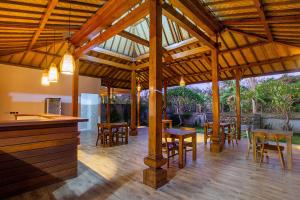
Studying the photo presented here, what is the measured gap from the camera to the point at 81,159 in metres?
4.33

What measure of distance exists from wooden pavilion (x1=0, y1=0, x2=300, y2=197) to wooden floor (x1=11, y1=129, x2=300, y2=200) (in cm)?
38

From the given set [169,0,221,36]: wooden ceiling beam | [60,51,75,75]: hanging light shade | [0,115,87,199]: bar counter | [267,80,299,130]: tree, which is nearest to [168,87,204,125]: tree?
[267,80,299,130]: tree

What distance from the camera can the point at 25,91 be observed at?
23.9 ft

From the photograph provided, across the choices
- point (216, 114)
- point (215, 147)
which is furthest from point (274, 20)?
point (215, 147)

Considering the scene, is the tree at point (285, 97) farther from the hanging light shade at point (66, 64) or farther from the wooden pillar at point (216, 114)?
the hanging light shade at point (66, 64)

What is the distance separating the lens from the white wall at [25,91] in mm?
6840

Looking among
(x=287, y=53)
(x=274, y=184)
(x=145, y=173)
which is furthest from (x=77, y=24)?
(x=287, y=53)

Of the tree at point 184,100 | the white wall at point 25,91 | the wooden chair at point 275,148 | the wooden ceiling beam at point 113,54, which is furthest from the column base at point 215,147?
the tree at point 184,100

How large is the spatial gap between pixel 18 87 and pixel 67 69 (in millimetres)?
5702

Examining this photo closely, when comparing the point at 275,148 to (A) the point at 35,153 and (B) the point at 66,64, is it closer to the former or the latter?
(B) the point at 66,64

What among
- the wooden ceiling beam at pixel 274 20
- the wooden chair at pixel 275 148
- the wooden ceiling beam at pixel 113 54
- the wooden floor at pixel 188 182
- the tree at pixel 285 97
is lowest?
the wooden floor at pixel 188 182

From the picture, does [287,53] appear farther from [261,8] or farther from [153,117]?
[153,117]

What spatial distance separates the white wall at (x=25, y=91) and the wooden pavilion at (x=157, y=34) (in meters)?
0.43

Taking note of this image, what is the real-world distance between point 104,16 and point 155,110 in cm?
253
